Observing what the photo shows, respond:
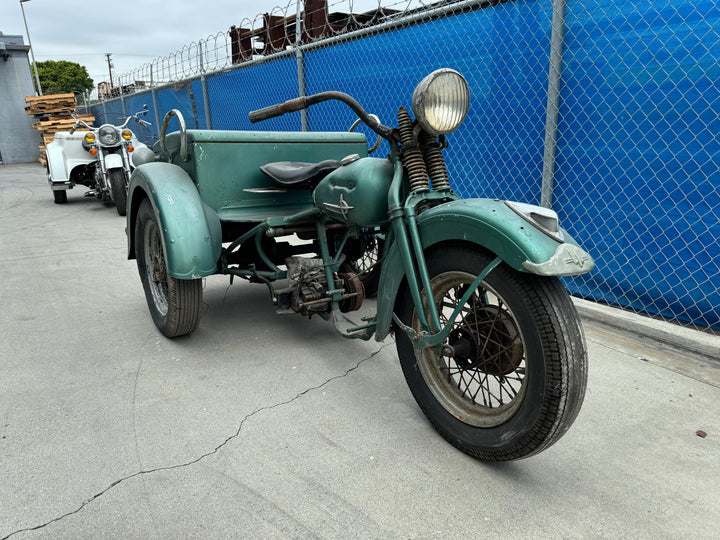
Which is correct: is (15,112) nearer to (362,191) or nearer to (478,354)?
(362,191)

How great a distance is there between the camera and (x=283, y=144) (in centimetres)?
339

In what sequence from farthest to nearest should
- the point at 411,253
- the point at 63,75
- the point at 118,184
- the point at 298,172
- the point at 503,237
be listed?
1. the point at 63,75
2. the point at 118,184
3. the point at 298,172
4. the point at 411,253
5. the point at 503,237

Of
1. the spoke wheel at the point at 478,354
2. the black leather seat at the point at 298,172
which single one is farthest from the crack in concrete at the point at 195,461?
the black leather seat at the point at 298,172

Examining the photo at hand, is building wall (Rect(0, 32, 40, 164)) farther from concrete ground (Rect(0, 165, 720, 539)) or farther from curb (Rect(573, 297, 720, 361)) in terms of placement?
curb (Rect(573, 297, 720, 361))

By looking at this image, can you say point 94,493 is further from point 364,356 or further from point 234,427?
point 364,356

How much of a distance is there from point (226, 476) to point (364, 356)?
4.20 feet

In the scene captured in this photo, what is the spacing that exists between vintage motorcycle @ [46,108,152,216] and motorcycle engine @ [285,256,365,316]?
658cm

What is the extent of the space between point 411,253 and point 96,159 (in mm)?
8857

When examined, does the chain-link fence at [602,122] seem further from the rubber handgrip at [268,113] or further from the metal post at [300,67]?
the rubber handgrip at [268,113]

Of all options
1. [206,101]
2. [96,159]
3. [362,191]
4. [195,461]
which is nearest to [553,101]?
[362,191]

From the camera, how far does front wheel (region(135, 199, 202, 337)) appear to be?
3066 mm

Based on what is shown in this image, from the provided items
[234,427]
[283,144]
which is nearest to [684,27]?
[283,144]

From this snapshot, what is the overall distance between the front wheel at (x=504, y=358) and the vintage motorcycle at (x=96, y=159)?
7608 millimetres

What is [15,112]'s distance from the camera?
2358 centimetres
